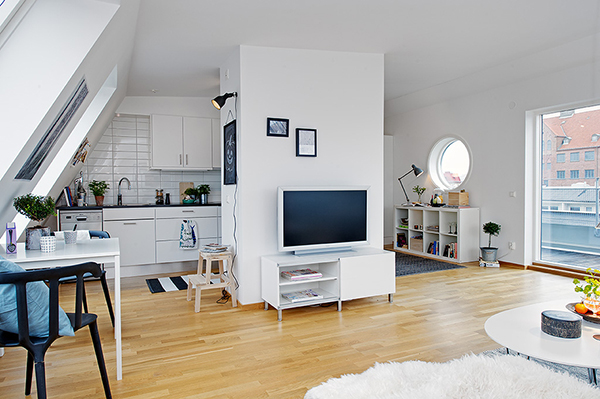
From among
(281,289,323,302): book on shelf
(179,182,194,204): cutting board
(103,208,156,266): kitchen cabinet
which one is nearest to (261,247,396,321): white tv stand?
(281,289,323,302): book on shelf

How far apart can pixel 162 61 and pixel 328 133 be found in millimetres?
1920

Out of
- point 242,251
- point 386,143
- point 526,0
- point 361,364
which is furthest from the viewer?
point 386,143

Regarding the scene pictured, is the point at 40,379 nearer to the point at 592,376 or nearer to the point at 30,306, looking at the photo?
the point at 30,306

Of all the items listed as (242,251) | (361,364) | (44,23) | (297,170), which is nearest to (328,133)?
(297,170)

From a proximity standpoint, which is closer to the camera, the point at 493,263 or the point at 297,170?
the point at 297,170

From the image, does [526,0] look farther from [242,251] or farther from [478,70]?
[242,251]

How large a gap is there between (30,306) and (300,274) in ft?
7.78

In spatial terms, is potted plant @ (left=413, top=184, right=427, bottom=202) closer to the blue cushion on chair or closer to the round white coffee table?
the round white coffee table

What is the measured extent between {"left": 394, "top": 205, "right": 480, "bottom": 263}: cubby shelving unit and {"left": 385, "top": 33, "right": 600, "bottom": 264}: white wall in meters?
0.23

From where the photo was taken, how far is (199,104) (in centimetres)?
625

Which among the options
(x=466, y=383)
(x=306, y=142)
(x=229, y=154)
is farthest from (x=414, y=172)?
(x=466, y=383)

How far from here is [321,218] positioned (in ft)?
13.4

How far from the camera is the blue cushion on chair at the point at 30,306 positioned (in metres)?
1.82

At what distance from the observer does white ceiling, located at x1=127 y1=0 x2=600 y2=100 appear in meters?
3.29
